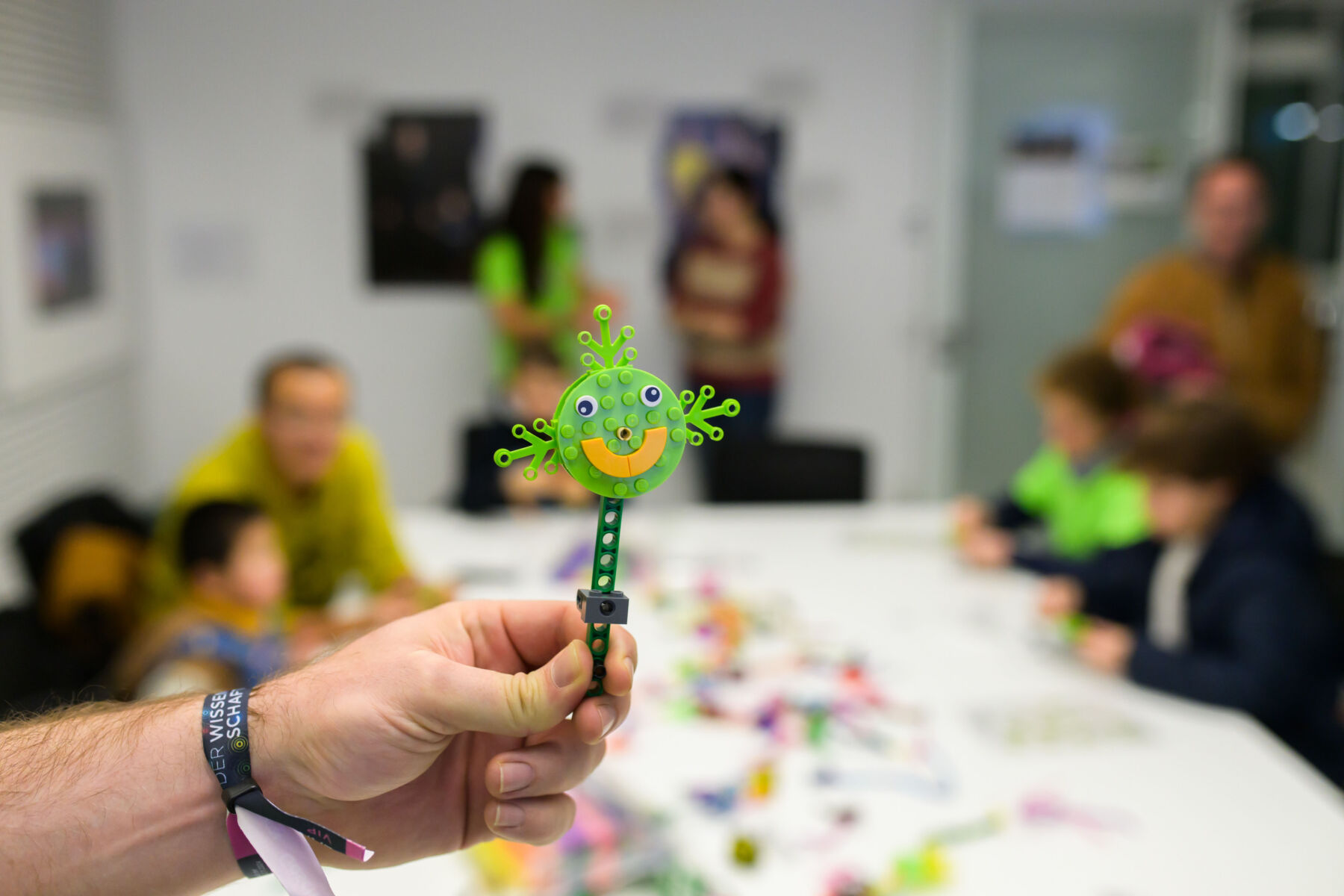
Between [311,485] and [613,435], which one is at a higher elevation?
[613,435]

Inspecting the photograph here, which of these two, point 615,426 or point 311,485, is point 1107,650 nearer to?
point 615,426

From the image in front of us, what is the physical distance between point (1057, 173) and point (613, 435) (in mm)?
4511

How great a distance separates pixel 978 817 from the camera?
155cm

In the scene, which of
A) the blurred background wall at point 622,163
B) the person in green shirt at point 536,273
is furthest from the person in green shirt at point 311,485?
the blurred background wall at point 622,163

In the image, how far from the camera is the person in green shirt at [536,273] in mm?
4398

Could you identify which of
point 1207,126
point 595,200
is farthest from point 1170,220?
point 595,200

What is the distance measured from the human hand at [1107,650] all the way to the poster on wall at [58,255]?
3301mm

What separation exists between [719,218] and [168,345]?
246cm

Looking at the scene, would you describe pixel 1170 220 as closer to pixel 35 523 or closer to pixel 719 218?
pixel 719 218

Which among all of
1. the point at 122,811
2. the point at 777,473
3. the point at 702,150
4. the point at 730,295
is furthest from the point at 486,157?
the point at 122,811

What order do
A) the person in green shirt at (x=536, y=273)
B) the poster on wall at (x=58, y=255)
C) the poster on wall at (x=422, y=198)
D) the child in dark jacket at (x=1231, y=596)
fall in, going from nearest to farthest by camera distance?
the child in dark jacket at (x=1231, y=596), the poster on wall at (x=58, y=255), the person in green shirt at (x=536, y=273), the poster on wall at (x=422, y=198)

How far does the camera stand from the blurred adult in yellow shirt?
2.53 m

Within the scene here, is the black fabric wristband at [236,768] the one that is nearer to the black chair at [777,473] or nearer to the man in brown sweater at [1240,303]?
the black chair at [777,473]

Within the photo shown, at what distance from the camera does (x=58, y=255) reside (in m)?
3.99
